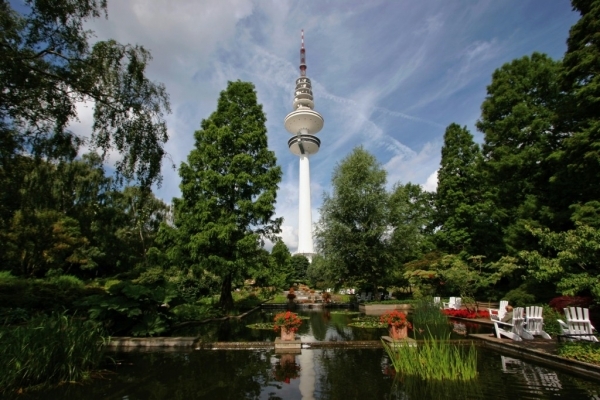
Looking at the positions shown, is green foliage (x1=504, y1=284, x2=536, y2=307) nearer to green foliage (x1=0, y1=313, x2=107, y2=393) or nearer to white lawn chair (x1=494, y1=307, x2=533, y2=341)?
white lawn chair (x1=494, y1=307, x2=533, y2=341)

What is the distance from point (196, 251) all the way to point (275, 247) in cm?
477

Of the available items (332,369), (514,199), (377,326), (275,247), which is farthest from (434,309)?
(514,199)

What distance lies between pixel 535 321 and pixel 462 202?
71.3 feet

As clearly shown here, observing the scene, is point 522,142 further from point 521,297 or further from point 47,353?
point 47,353

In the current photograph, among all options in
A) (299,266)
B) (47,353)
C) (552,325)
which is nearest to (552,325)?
(552,325)

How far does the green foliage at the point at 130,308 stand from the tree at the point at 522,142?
18.2 meters

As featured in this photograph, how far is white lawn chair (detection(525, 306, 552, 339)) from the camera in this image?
370 inches

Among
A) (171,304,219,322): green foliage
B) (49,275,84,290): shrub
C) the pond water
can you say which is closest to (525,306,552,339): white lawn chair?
the pond water

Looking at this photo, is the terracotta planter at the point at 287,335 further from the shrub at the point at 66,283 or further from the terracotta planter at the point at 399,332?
the shrub at the point at 66,283

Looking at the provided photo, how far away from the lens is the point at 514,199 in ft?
70.7

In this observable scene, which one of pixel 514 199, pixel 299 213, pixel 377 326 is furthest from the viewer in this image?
pixel 299 213

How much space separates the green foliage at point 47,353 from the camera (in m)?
5.03

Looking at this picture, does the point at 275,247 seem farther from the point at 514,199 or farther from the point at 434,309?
the point at 514,199

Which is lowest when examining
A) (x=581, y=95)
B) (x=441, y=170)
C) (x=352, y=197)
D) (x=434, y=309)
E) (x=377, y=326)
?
(x=377, y=326)
